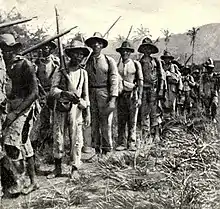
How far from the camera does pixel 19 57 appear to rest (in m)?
4.70

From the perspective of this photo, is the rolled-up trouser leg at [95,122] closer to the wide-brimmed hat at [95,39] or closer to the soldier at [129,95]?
the soldier at [129,95]

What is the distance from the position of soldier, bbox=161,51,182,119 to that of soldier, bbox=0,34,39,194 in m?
4.97

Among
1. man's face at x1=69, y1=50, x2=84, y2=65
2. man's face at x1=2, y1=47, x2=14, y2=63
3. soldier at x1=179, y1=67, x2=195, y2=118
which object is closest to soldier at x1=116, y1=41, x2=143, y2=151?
man's face at x1=69, y1=50, x2=84, y2=65

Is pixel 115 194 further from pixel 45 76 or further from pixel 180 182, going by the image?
pixel 45 76

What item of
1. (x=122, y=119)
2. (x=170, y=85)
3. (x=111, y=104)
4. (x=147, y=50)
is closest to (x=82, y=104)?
(x=111, y=104)

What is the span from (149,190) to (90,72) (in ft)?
6.80

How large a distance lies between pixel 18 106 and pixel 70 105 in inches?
34.3

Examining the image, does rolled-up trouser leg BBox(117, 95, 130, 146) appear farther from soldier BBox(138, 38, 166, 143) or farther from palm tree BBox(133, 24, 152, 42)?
palm tree BBox(133, 24, 152, 42)

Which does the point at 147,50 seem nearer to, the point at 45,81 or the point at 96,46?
the point at 96,46

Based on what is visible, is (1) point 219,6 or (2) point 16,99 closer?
(2) point 16,99

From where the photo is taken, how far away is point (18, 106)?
4605mm

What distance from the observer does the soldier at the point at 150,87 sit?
24.6 ft

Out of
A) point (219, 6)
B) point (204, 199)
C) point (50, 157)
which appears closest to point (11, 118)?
point (50, 157)

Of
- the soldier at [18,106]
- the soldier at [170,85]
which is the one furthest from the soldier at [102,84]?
the soldier at [170,85]
